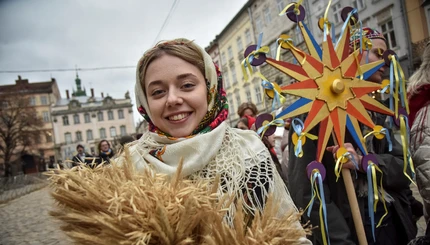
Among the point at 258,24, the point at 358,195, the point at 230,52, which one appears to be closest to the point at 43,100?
the point at 230,52

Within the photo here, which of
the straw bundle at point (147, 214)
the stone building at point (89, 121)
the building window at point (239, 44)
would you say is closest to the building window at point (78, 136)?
the stone building at point (89, 121)

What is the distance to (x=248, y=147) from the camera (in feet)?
3.97

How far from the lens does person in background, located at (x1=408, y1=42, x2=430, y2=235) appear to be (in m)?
1.25

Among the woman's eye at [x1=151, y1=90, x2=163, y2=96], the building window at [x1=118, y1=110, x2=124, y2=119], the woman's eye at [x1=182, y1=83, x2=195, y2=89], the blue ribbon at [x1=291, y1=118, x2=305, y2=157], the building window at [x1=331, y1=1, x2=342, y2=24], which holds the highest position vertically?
the building window at [x1=118, y1=110, x2=124, y2=119]

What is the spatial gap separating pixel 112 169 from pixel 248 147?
0.56m

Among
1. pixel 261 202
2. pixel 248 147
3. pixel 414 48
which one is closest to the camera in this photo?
pixel 261 202

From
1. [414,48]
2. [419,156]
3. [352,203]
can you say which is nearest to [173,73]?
[352,203]

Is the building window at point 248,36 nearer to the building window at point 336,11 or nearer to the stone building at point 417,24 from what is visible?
the building window at point 336,11

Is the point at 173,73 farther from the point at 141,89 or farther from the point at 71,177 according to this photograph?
the point at 71,177

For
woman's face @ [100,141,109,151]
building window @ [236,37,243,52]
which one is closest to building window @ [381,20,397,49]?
woman's face @ [100,141,109,151]

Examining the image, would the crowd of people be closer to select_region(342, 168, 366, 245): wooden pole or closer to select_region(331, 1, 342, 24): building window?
select_region(342, 168, 366, 245): wooden pole

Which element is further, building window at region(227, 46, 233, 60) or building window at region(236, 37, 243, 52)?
building window at region(227, 46, 233, 60)

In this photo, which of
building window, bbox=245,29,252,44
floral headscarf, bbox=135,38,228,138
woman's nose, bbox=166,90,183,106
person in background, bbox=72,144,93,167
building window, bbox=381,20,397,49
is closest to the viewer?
person in background, bbox=72,144,93,167

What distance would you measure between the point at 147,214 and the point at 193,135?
0.57 m
